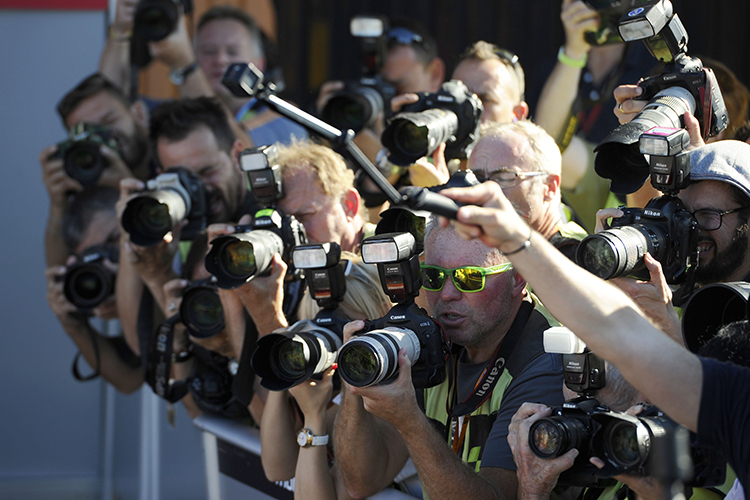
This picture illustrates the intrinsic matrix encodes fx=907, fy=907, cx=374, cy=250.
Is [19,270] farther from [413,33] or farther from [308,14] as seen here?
[413,33]

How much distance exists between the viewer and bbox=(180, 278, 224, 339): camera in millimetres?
2789

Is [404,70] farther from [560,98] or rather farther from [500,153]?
[500,153]

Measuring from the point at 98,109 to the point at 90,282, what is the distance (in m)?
1.01

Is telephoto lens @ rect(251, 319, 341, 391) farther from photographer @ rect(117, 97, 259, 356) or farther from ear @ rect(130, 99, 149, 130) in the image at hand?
ear @ rect(130, 99, 149, 130)

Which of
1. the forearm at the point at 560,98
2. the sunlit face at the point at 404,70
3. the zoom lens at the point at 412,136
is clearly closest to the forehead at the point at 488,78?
the forearm at the point at 560,98

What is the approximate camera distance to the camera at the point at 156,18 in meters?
3.88

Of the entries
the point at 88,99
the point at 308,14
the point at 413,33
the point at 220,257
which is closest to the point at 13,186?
the point at 88,99

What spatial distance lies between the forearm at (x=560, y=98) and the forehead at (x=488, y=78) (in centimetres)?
24

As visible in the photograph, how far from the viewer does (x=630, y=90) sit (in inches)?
91.0

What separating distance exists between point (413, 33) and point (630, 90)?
1590 mm

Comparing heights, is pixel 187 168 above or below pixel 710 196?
below

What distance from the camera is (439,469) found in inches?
75.9

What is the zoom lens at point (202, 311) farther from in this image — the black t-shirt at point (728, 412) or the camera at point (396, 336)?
the black t-shirt at point (728, 412)

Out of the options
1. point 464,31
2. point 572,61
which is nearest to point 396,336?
point 572,61
